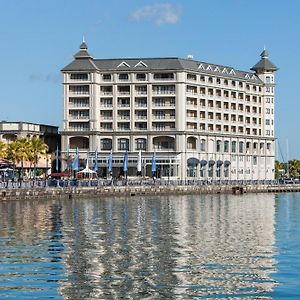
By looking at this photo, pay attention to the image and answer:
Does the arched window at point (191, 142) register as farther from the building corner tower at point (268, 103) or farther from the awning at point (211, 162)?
the building corner tower at point (268, 103)

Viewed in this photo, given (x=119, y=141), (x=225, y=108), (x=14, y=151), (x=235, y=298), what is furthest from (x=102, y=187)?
(x=235, y=298)

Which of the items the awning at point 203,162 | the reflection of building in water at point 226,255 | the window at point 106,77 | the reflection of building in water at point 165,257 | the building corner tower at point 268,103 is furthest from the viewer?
the building corner tower at point 268,103

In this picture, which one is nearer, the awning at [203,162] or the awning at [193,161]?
the awning at [193,161]

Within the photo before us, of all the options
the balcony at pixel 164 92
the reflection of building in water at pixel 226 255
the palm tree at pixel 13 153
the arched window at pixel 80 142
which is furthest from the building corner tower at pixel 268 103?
the reflection of building in water at pixel 226 255

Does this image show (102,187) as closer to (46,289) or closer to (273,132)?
(273,132)

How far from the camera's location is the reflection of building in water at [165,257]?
34.2 meters

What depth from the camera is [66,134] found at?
6777 inches

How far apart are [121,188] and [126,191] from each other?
1.24m

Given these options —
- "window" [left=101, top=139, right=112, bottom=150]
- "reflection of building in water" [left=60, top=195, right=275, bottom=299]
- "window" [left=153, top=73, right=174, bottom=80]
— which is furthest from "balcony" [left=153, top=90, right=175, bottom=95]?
"reflection of building in water" [left=60, top=195, right=275, bottom=299]

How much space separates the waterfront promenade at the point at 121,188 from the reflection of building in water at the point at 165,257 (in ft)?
135

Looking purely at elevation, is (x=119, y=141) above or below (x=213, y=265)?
above

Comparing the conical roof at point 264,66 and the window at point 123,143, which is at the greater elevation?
the conical roof at point 264,66

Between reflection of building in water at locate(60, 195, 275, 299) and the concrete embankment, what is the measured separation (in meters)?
39.8

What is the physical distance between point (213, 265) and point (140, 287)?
7676 millimetres
